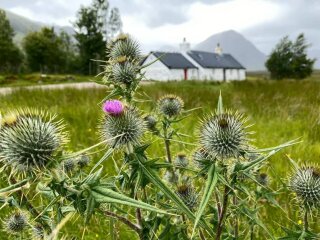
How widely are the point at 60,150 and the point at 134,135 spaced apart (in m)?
0.63

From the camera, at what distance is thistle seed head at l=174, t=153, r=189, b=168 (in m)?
3.54

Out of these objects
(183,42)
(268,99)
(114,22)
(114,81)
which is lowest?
(268,99)

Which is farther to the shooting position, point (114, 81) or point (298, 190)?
point (114, 81)

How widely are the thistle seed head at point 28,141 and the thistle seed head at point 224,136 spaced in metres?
0.91

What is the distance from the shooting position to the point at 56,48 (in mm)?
88000

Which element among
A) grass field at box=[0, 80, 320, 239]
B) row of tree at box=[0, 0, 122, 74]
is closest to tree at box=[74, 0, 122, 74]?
row of tree at box=[0, 0, 122, 74]

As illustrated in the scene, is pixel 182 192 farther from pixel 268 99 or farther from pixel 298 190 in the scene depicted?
pixel 268 99

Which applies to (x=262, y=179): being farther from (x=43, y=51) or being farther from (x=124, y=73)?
(x=43, y=51)

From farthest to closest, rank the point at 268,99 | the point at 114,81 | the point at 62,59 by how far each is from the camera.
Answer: the point at 62,59
the point at 268,99
the point at 114,81

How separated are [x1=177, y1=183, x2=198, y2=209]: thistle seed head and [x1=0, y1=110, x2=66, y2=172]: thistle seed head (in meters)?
1.11

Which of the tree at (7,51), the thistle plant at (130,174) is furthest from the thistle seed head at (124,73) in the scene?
the tree at (7,51)

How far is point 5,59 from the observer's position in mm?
84188

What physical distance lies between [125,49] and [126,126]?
1.67 m

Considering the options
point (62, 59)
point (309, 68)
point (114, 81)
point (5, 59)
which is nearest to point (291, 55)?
point (309, 68)
